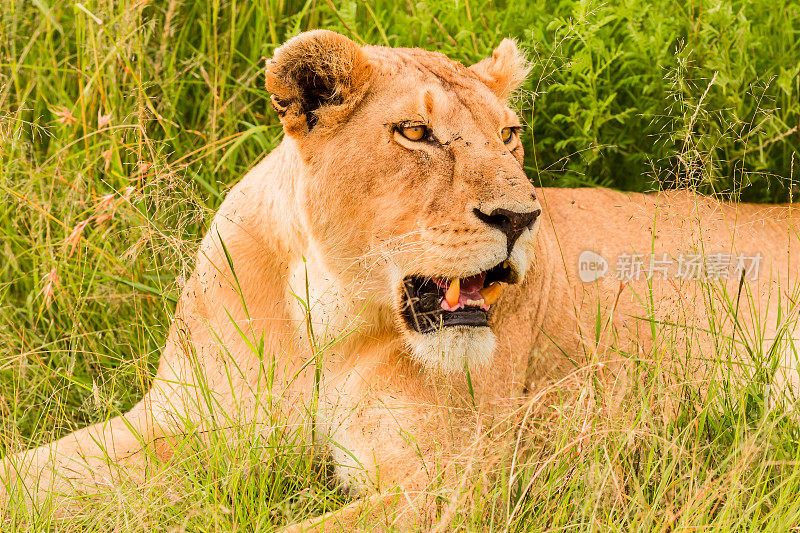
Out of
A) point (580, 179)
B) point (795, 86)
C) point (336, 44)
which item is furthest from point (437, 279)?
point (795, 86)

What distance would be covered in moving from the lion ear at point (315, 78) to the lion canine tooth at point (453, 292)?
0.55 m

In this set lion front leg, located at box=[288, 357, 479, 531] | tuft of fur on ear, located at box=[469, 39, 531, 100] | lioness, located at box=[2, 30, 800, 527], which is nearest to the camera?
lion front leg, located at box=[288, 357, 479, 531]

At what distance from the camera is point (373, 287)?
9.18ft

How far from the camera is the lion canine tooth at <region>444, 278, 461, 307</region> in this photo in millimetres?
2635

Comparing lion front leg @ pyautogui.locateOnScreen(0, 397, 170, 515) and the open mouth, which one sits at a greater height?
the open mouth

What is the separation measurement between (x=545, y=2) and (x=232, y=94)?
4.70 feet

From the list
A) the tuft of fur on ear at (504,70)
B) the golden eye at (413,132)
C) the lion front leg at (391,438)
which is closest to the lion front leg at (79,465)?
the lion front leg at (391,438)

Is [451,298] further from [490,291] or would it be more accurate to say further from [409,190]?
[409,190]

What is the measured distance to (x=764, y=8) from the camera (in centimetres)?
438

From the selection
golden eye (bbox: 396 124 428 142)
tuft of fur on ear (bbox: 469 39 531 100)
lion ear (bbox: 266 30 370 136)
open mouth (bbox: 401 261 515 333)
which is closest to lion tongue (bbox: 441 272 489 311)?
open mouth (bbox: 401 261 515 333)

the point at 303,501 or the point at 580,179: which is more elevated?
the point at 580,179

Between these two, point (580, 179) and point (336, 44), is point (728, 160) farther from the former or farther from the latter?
point (336, 44)

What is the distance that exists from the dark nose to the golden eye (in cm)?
30

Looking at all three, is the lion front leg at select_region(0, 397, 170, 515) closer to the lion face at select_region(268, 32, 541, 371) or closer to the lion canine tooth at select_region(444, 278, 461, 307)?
the lion face at select_region(268, 32, 541, 371)
